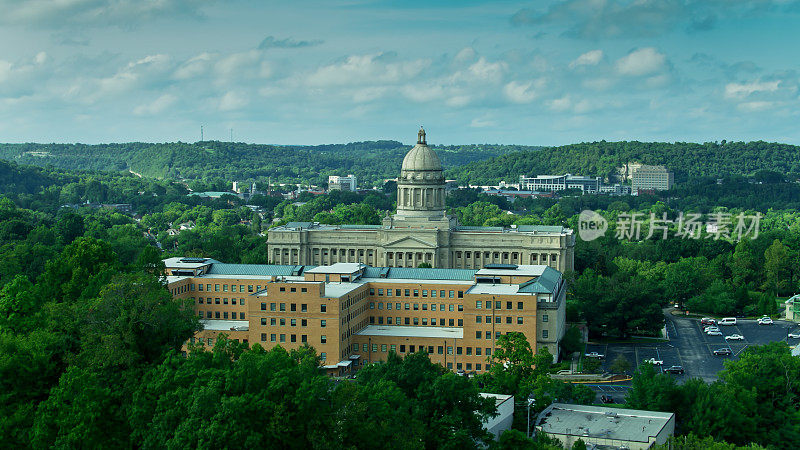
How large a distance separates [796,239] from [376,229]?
68999 millimetres

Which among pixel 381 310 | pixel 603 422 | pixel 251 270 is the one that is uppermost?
pixel 251 270

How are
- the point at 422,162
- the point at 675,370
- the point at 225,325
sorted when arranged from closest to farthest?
the point at 675,370, the point at 225,325, the point at 422,162

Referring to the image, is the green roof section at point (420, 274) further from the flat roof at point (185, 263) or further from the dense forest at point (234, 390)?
the flat roof at point (185, 263)

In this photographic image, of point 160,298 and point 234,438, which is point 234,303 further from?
point 234,438

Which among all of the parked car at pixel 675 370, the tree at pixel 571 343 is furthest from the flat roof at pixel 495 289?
the parked car at pixel 675 370

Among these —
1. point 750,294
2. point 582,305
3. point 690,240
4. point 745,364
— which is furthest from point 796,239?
point 745,364

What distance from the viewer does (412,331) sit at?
329ft

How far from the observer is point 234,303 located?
109812 mm

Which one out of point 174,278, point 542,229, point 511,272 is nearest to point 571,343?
point 511,272

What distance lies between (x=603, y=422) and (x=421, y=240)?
8018cm

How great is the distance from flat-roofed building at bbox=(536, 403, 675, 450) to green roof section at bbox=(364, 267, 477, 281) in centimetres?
3502

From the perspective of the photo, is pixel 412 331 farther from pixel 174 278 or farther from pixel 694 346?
pixel 694 346

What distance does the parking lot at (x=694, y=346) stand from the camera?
99650 millimetres

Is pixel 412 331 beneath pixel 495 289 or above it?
beneath
